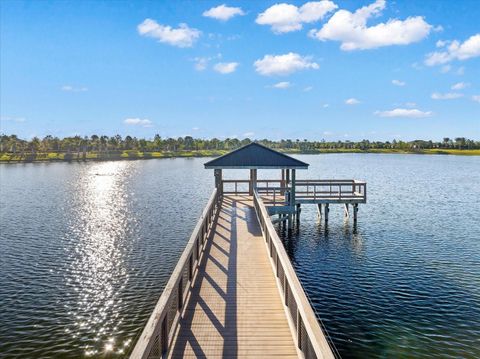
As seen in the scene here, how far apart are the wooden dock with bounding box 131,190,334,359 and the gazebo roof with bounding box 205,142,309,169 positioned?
9.32 m

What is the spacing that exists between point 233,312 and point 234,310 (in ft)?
0.34

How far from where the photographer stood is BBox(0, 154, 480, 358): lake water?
11375 millimetres

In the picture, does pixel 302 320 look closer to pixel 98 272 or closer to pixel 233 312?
pixel 233 312

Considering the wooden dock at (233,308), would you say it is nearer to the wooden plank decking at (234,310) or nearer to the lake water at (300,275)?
the wooden plank decking at (234,310)

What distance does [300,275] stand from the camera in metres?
16.5

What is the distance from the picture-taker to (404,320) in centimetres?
1239

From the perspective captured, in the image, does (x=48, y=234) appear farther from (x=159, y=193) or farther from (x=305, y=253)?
(x=159, y=193)

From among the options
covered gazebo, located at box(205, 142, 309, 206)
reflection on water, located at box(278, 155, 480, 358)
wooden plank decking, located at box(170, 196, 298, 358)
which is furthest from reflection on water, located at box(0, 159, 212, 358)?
reflection on water, located at box(278, 155, 480, 358)

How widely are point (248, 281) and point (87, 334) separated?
557cm

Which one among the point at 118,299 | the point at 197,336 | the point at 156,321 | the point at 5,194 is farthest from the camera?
the point at 5,194

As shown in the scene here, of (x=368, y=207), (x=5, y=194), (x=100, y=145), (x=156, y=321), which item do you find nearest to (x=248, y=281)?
(x=156, y=321)

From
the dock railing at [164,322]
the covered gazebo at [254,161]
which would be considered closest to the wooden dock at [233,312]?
the dock railing at [164,322]

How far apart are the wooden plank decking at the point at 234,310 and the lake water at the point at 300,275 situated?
10.2 ft

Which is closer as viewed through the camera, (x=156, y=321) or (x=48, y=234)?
(x=156, y=321)
